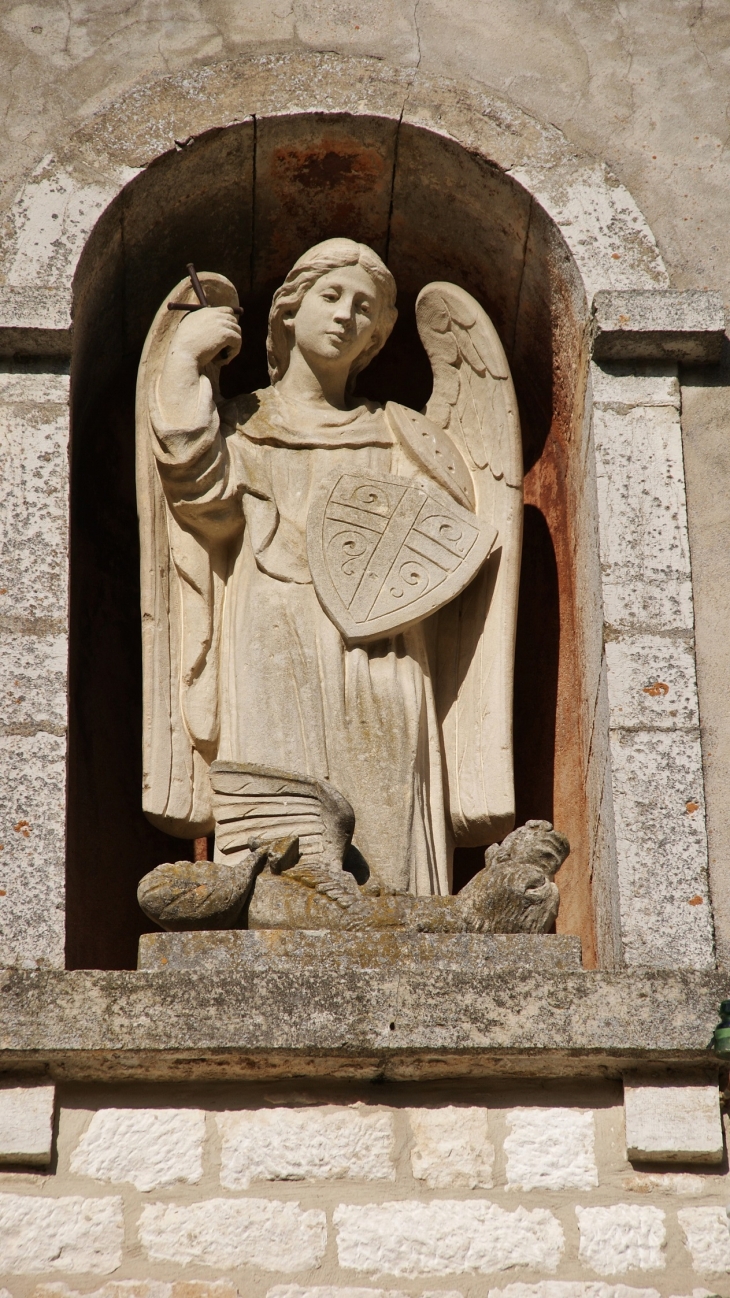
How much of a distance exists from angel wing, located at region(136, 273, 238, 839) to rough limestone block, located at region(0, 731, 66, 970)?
0.44 metres

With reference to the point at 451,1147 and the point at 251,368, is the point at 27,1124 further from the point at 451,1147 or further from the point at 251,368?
the point at 251,368

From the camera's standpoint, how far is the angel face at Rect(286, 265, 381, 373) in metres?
5.21

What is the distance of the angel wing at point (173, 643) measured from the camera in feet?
15.9

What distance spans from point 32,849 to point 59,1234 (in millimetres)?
868

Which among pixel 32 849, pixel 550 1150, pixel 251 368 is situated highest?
pixel 251 368

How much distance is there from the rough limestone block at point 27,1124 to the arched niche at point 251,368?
A: 3.55 ft

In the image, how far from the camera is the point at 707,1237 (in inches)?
153

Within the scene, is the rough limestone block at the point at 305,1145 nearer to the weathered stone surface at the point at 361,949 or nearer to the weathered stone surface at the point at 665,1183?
the weathered stone surface at the point at 361,949

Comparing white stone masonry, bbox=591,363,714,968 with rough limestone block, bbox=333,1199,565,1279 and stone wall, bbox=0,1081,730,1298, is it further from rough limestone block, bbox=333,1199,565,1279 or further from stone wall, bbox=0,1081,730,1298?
rough limestone block, bbox=333,1199,565,1279

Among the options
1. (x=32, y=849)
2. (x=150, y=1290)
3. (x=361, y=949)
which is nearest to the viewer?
(x=150, y=1290)

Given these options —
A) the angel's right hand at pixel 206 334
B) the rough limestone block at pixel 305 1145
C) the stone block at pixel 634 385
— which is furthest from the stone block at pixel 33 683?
the stone block at pixel 634 385

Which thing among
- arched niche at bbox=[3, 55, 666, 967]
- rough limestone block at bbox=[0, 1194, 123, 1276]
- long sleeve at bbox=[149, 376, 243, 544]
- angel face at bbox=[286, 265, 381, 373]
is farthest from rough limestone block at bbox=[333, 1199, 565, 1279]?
angel face at bbox=[286, 265, 381, 373]

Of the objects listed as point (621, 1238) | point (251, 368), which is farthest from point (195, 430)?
point (621, 1238)

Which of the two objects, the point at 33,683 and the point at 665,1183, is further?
the point at 33,683
